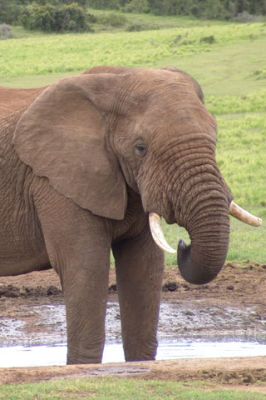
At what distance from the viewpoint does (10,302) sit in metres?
11.4

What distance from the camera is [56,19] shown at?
1940 inches

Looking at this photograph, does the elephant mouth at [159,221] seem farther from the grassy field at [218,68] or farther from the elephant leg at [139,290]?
the grassy field at [218,68]

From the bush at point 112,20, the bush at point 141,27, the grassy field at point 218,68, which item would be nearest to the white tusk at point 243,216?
the grassy field at point 218,68

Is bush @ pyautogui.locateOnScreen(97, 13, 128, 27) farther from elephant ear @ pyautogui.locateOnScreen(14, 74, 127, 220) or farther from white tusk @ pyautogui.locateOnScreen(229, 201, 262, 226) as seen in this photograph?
white tusk @ pyautogui.locateOnScreen(229, 201, 262, 226)

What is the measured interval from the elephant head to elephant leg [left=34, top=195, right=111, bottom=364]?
0.12 metres

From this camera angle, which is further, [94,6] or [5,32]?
[94,6]

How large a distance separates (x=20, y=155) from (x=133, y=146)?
33.3 inches

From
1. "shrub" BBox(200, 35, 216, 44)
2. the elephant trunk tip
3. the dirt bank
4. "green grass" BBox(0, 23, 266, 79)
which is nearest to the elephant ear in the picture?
the elephant trunk tip

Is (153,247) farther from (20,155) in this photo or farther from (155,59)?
(155,59)

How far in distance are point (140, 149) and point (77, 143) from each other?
53 centimetres

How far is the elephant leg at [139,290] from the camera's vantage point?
26.4 feet

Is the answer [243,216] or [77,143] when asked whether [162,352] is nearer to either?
[77,143]

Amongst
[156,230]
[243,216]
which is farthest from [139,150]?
[243,216]

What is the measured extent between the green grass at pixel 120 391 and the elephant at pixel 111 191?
2.83ft
